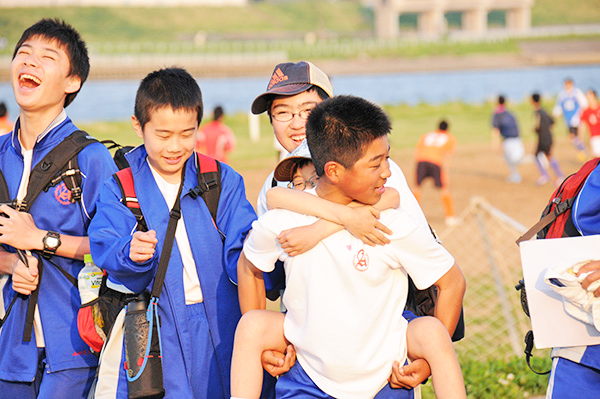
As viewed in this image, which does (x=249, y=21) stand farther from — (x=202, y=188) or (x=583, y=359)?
(x=583, y=359)

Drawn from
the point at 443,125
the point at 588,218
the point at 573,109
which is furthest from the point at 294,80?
the point at 573,109

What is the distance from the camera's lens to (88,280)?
289cm

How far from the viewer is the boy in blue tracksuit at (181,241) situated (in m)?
2.75

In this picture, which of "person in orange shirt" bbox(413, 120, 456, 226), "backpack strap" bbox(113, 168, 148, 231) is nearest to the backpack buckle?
"backpack strap" bbox(113, 168, 148, 231)

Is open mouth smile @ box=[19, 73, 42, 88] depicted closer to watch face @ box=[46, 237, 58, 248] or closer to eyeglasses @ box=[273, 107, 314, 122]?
watch face @ box=[46, 237, 58, 248]

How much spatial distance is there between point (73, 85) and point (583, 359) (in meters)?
2.45

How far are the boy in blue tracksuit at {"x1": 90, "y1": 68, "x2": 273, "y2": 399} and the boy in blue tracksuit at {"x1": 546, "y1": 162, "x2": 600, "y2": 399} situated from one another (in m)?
1.26

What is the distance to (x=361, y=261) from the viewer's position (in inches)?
95.3

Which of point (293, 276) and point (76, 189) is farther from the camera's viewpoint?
point (76, 189)

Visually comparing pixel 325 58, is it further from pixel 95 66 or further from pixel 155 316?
pixel 155 316

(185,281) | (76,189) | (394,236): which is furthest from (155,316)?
(394,236)

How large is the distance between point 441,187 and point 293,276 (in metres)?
9.33

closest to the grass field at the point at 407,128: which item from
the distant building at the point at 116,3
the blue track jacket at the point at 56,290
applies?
the blue track jacket at the point at 56,290

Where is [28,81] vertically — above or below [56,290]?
above
